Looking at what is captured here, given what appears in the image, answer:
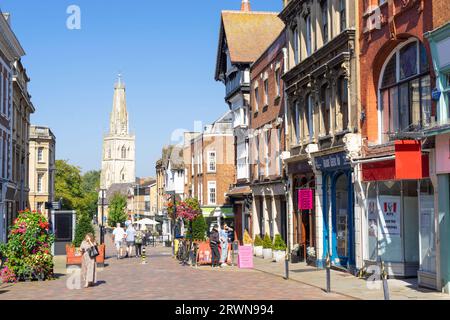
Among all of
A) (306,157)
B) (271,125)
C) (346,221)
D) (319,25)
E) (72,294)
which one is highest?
(319,25)

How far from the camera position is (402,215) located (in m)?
19.6

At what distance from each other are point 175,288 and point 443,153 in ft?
26.9

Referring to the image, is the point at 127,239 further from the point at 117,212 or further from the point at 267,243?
the point at 117,212

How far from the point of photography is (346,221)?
933 inches

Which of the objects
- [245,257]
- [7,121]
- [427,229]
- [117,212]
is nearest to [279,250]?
[245,257]

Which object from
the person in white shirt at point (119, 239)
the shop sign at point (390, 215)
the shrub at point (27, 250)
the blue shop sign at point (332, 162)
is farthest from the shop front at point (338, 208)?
the person in white shirt at point (119, 239)

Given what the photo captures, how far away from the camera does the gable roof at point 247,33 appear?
138 feet

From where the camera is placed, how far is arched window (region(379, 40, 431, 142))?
1803 centimetres

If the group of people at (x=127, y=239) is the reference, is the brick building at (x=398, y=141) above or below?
above

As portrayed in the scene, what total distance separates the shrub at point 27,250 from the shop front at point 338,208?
10.3 meters

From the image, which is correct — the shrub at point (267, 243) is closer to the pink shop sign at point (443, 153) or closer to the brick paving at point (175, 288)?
the brick paving at point (175, 288)
